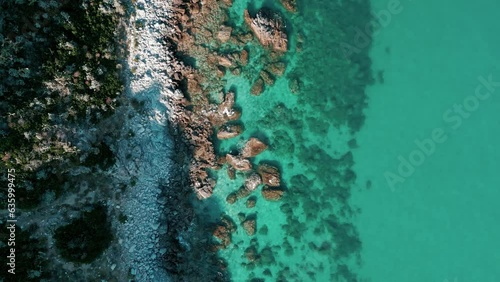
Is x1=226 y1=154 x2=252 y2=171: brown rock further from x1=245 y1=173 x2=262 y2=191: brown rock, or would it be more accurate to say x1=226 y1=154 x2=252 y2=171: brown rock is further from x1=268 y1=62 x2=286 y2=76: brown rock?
x1=268 y1=62 x2=286 y2=76: brown rock

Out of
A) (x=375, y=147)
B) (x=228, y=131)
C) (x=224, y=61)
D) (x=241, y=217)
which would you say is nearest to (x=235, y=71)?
(x=224, y=61)

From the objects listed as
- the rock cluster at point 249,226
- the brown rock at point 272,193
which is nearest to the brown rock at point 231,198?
the rock cluster at point 249,226

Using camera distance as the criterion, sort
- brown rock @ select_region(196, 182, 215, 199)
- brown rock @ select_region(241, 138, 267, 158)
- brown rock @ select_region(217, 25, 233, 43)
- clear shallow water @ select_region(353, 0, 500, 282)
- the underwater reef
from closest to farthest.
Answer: the underwater reef
brown rock @ select_region(196, 182, 215, 199)
brown rock @ select_region(217, 25, 233, 43)
brown rock @ select_region(241, 138, 267, 158)
clear shallow water @ select_region(353, 0, 500, 282)

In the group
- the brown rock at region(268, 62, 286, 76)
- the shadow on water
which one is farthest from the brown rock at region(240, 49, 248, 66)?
the shadow on water

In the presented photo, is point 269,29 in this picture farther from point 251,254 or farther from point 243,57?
point 251,254

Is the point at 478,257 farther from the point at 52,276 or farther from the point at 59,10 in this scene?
the point at 59,10

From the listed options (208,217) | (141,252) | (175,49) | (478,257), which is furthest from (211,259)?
(478,257)
